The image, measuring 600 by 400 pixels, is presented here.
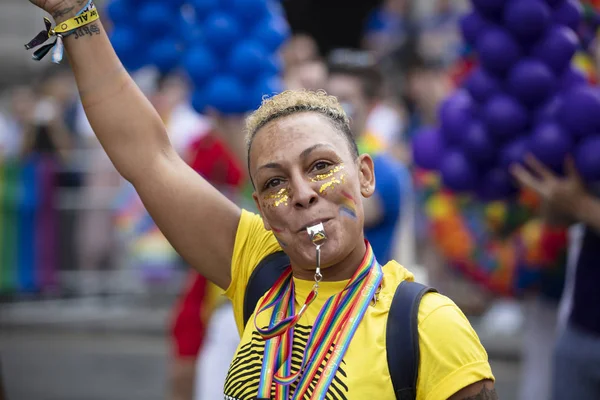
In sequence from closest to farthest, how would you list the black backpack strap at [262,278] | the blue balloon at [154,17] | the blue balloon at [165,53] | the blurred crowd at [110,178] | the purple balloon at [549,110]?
the black backpack strap at [262,278] → the purple balloon at [549,110] → the blue balloon at [154,17] → the blue balloon at [165,53] → the blurred crowd at [110,178]

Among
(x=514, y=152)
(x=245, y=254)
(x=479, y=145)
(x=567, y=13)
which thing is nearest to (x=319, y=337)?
(x=245, y=254)

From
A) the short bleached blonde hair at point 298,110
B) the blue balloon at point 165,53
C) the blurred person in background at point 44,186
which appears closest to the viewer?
the short bleached blonde hair at point 298,110

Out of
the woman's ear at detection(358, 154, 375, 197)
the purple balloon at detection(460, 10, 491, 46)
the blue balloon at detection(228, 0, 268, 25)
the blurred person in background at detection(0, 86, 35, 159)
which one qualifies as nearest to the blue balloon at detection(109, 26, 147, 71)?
the blue balloon at detection(228, 0, 268, 25)

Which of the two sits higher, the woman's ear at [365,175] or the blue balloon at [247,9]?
the blue balloon at [247,9]

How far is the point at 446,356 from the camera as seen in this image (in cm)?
225

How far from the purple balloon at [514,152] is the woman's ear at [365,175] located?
2.26 metres

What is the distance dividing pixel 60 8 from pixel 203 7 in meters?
3.11

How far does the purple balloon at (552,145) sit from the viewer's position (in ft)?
14.8

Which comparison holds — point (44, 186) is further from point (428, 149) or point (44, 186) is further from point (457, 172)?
point (457, 172)

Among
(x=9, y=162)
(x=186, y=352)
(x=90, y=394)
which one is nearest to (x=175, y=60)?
(x=186, y=352)

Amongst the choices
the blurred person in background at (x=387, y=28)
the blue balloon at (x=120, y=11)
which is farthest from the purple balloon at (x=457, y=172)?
the blurred person in background at (x=387, y=28)

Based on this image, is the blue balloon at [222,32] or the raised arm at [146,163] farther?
the blue balloon at [222,32]

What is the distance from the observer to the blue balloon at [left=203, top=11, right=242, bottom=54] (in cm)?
566

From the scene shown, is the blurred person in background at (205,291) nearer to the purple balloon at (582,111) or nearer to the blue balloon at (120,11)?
the blue balloon at (120,11)
